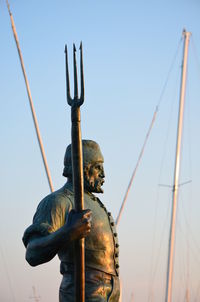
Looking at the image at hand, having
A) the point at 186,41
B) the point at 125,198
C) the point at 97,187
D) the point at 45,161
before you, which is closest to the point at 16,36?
the point at 45,161

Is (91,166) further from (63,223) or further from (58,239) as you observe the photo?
(58,239)

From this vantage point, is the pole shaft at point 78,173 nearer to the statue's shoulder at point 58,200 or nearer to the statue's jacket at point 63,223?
the statue's jacket at point 63,223

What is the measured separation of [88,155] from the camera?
11422 mm

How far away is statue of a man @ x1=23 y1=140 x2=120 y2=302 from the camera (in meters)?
10.4

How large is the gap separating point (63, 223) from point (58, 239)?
67 cm

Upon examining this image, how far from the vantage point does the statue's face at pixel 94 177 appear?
450 inches

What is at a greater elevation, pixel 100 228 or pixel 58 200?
pixel 58 200

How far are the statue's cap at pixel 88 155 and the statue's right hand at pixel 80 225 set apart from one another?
1322 mm

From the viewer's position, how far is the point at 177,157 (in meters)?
39.0

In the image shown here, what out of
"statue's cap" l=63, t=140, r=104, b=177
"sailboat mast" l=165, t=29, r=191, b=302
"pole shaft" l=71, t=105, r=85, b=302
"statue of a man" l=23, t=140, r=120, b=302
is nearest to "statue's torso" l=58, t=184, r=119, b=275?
"statue of a man" l=23, t=140, r=120, b=302

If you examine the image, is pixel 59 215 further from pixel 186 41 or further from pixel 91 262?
pixel 186 41

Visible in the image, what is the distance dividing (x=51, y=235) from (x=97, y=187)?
4.20 feet

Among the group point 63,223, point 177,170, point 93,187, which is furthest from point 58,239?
point 177,170

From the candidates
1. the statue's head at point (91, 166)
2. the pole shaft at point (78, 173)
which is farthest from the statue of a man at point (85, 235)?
the pole shaft at point (78, 173)
